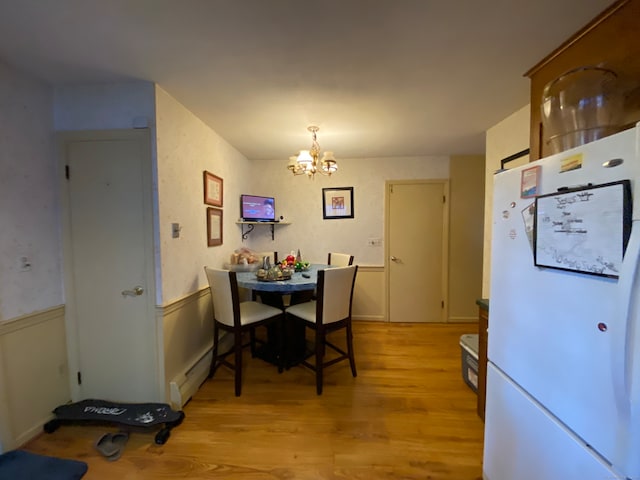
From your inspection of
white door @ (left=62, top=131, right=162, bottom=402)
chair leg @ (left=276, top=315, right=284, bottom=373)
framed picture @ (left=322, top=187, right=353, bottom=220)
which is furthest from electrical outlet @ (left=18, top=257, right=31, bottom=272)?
framed picture @ (left=322, top=187, right=353, bottom=220)

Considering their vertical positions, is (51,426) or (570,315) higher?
(570,315)

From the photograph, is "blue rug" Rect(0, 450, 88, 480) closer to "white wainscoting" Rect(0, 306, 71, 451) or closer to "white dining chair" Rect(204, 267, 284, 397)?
"white wainscoting" Rect(0, 306, 71, 451)

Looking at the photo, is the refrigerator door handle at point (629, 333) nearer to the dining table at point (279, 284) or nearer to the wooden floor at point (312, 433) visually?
the wooden floor at point (312, 433)

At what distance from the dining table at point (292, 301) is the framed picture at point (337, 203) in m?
1.19

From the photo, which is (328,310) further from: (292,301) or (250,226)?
(250,226)

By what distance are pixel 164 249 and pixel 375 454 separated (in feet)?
6.26

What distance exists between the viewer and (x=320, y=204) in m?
3.83

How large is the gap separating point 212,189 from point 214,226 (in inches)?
14.7

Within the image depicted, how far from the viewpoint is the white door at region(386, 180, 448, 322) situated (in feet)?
12.0

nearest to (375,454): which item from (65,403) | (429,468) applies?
(429,468)

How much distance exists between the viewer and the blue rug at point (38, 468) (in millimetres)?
1091

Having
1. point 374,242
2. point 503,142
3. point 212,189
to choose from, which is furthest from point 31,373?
point 503,142

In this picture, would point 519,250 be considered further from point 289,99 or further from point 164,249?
point 164,249

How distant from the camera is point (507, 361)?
117 cm
